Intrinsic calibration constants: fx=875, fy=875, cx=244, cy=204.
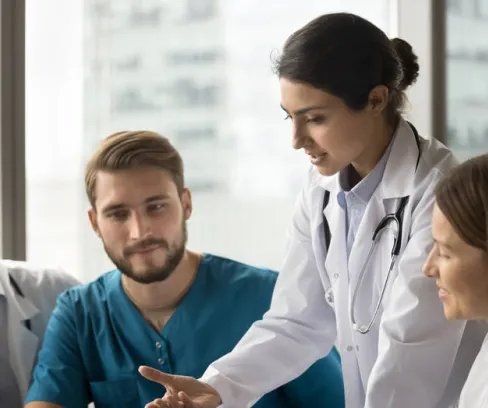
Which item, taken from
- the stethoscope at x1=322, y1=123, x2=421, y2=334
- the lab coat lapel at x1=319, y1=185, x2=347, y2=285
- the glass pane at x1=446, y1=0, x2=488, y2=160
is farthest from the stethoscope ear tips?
the glass pane at x1=446, y1=0, x2=488, y2=160

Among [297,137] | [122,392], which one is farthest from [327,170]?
[122,392]

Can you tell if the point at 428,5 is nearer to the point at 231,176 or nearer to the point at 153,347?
the point at 231,176

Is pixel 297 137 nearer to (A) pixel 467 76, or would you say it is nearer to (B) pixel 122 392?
(B) pixel 122 392

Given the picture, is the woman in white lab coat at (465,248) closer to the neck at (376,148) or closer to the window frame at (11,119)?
the neck at (376,148)

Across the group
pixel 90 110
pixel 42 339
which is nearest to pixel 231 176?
pixel 90 110

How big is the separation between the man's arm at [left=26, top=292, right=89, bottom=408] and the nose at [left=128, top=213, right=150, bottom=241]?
0.81 feet

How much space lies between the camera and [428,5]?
2.80 meters

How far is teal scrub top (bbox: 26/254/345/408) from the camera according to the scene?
2033 millimetres

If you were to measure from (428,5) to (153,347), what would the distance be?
146cm

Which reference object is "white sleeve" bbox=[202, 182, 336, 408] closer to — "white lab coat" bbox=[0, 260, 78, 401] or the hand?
the hand

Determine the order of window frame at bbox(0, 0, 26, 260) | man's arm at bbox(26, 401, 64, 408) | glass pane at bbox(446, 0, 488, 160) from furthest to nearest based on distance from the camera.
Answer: glass pane at bbox(446, 0, 488, 160)
window frame at bbox(0, 0, 26, 260)
man's arm at bbox(26, 401, 64, 408)

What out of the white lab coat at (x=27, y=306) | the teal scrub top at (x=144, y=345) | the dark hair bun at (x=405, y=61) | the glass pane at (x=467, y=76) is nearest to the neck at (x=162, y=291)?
the teal scrub top at (x=144, y=345)

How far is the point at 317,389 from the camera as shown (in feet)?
6.66

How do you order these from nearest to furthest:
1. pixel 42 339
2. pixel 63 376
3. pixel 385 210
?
pixel 385 210 → pixel 63 376 → pixel 42 339
